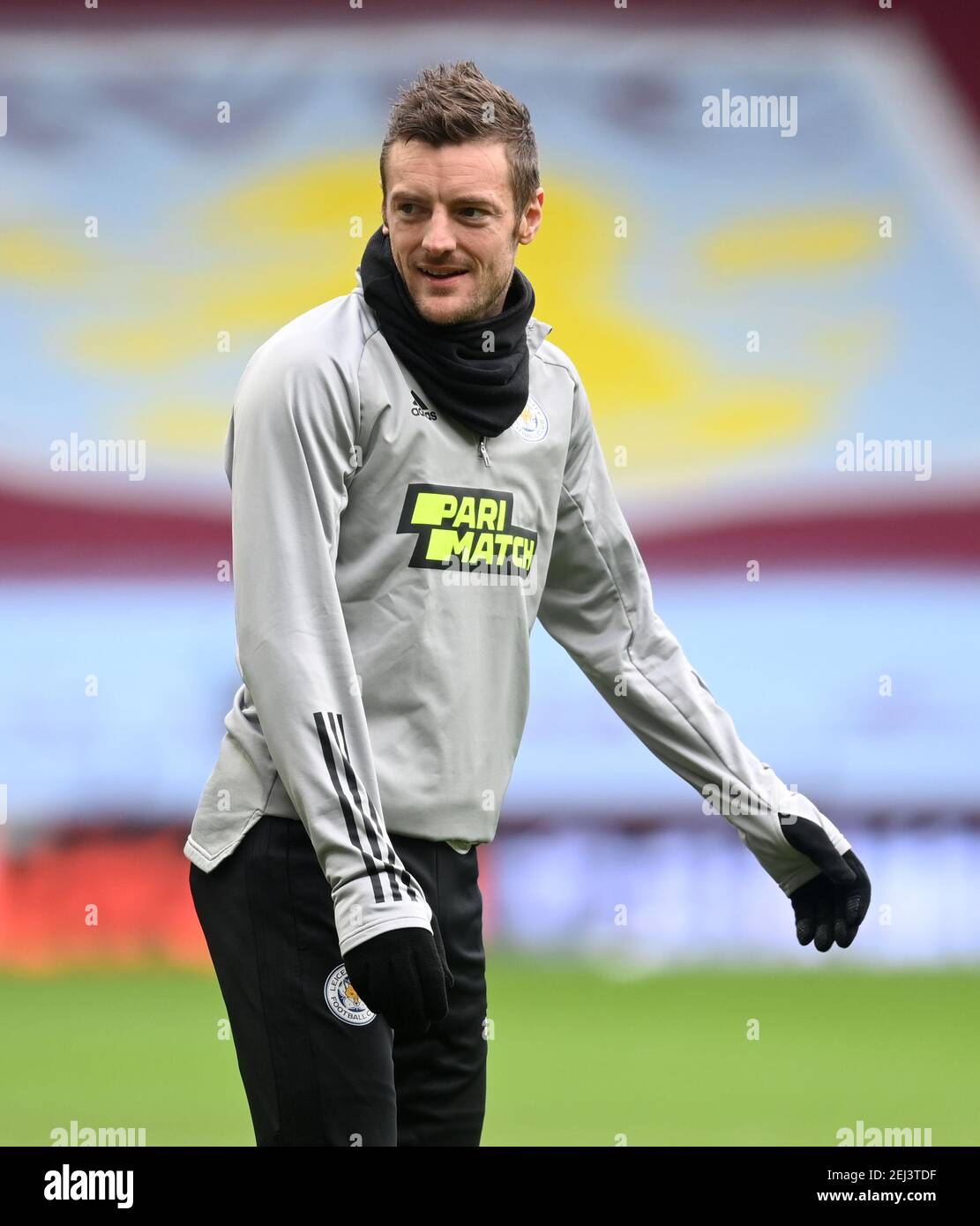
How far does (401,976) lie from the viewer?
1.48 metres

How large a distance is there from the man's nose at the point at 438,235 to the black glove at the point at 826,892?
0.76 m

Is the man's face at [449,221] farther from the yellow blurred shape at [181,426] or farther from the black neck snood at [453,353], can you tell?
the yellow blurred shape at [181,426]

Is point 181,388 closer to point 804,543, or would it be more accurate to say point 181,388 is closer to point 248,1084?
point 804,543

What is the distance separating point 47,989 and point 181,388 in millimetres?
1611

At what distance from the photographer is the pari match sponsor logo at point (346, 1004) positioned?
163cm

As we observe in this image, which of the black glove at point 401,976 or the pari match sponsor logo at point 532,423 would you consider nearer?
the black glove at point 401,976

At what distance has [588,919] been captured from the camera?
4.28m

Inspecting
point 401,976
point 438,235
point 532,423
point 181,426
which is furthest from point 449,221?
point 181,426

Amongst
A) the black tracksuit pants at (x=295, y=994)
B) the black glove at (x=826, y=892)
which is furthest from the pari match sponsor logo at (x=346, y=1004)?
the black glove at (x=826, y=892)

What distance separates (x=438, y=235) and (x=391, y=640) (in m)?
0.42

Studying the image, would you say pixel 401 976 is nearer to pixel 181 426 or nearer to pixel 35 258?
pixel 181 426

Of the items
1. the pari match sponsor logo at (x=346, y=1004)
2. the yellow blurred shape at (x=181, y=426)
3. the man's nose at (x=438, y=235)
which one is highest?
the yellow blurred shape at (x=181, y=426)

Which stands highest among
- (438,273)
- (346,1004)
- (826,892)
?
(438,273)

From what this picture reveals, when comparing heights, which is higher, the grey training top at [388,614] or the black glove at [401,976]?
the grey training top at [388,614]
